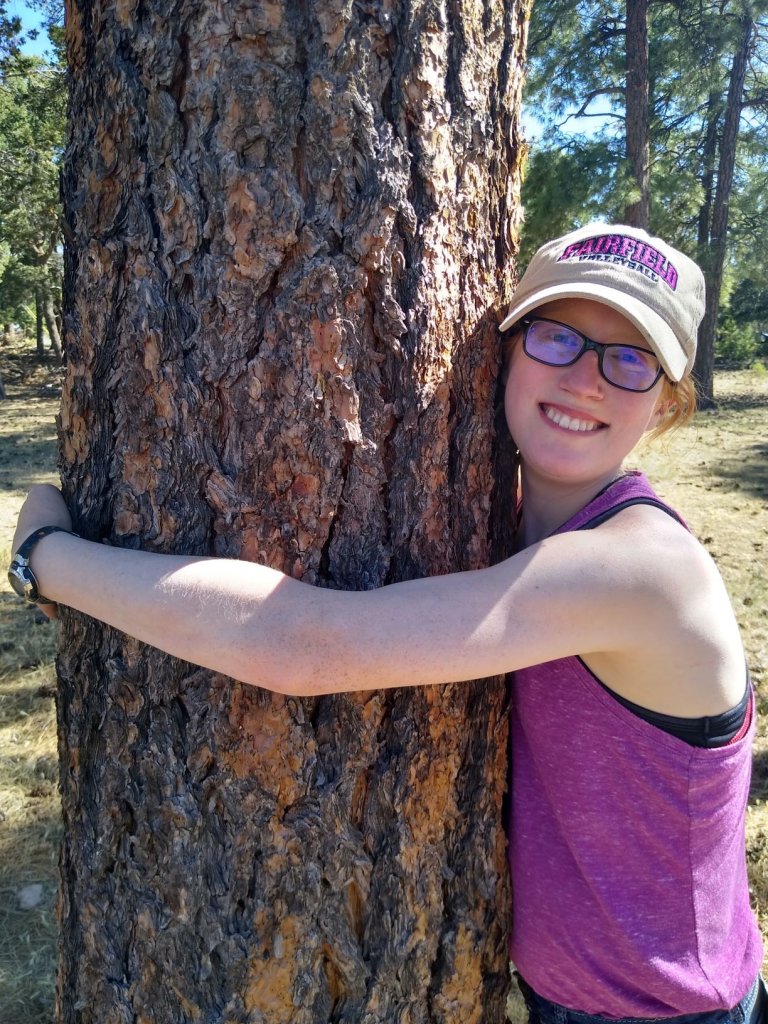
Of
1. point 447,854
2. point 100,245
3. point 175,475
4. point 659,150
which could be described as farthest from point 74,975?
point 659,150

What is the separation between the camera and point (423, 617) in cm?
114

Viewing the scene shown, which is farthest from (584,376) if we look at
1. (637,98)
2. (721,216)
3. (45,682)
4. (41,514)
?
(721,216)

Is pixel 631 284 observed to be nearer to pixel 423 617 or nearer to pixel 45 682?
Result: pixel 423 617

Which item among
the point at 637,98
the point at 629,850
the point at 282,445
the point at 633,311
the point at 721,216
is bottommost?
the point at 629,850

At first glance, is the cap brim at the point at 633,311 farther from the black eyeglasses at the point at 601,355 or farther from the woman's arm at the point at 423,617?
the woman's arm at the point at 423,617

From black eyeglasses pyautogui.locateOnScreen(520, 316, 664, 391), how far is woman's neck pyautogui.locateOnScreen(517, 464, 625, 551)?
16 centimetres

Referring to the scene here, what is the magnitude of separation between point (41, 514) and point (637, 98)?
13.6 meters

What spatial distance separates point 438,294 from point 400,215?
0.14m

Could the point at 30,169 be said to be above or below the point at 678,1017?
above

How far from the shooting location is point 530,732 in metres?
1.43

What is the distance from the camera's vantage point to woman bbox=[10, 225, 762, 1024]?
114 cm

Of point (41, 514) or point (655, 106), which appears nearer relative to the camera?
point (41, 514)

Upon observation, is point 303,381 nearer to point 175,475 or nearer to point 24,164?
point 175,475

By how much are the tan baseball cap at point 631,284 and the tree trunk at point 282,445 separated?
0.11 metres
